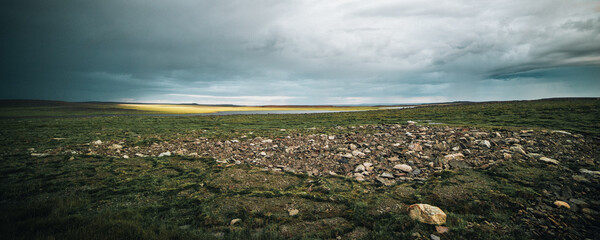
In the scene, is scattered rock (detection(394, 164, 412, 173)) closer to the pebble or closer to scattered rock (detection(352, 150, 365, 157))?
scattered rock (detection(352, 150, 365, 157))

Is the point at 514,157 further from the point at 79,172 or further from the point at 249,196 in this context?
the point at 79,172

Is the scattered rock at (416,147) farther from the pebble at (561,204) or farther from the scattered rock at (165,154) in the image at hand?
the scattered rock at (165,154)

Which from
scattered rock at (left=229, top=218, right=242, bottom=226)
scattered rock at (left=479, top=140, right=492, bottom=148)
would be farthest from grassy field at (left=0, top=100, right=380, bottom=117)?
scattered rock at (left=479, top=140, right=492, bottom=148)

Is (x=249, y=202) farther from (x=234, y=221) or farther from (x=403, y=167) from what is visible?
(x=403, y=167)

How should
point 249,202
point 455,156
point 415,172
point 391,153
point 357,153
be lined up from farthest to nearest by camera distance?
point 357,153 → point 391,153 → point 455,156 → point 415,172 → point 249,202

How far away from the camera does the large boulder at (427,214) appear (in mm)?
3973

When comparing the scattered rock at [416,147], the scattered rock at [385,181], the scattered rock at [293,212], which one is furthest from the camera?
the scattered rock at [416,147]

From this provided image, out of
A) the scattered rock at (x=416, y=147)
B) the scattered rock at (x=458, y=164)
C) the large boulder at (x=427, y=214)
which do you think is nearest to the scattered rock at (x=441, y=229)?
the large boulder at (x=427, y=214)

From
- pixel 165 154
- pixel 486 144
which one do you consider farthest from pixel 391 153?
pixel 165 154

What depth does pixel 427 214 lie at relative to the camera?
409 centimetres

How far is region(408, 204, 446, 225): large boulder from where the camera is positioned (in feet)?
13.0

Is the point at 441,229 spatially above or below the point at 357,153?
below

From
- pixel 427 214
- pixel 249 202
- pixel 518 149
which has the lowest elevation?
pixel 249 202

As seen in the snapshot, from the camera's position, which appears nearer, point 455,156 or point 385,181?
point 385,181
